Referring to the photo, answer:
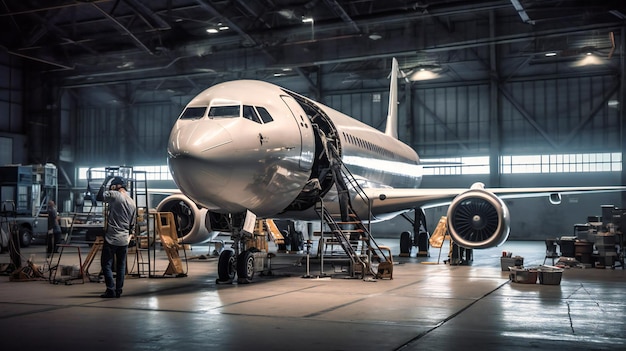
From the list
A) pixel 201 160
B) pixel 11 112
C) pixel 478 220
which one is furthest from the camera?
pixel 11 112

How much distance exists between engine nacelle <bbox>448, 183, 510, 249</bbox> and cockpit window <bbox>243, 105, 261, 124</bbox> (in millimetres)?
5968

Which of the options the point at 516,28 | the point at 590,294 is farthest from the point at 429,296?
the point at 516,28

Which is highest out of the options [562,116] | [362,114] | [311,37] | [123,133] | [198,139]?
[311,37]

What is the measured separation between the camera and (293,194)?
42.6 ft

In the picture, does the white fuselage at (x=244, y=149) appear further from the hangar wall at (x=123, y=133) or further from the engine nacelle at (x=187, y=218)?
the hangar wall at (x=123, y=133)

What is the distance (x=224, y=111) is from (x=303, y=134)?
1.83 m

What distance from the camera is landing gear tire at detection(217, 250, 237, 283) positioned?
1221 cm

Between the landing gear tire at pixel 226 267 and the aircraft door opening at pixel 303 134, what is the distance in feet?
7.28

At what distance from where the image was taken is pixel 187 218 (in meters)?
16.2

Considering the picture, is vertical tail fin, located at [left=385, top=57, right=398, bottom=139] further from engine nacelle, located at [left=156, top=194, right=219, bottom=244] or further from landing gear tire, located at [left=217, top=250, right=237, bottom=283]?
landing gear tire, located at [left=217, top=250, right=237, bottom=283]

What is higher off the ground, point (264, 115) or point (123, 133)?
point (123, 133)

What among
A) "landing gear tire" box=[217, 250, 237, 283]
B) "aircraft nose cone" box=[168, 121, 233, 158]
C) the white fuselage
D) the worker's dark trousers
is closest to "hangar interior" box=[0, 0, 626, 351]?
the worker's dark trousers

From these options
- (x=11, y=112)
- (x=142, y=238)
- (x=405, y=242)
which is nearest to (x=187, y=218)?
(x=142, y=238)

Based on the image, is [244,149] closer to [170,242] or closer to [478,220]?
[170,242]
